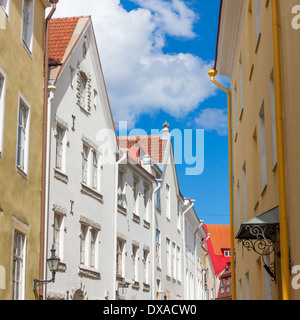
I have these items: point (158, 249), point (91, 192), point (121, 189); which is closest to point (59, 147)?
point (91, 192)

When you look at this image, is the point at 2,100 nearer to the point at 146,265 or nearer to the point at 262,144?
the point at 262,144

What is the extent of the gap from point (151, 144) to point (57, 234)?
21.4 m

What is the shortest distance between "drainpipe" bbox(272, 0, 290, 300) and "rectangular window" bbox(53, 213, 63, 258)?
10680 mm

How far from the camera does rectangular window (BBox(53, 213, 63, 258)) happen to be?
753 inches

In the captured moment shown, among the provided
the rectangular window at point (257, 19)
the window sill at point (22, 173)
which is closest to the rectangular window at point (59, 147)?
the window sill at point (22, 173)

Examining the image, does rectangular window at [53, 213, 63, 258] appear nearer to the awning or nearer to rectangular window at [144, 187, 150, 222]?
the awning

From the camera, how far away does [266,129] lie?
12.8m

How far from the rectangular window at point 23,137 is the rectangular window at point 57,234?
358cm

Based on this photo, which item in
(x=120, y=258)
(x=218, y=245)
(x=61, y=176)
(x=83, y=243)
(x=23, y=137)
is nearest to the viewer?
(x=23, y=137)

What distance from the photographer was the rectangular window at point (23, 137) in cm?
1580

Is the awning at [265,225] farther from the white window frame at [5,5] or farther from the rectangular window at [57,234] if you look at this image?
the rectangular window at [57,234]
